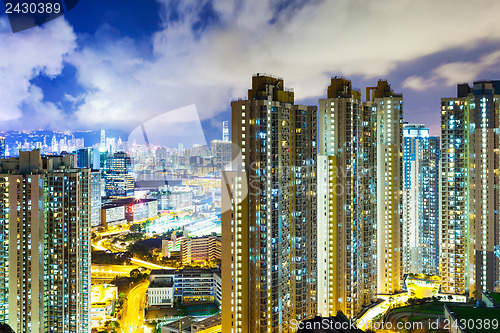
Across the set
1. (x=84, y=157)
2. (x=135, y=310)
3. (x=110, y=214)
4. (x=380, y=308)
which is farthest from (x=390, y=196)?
(x=110, y=214)

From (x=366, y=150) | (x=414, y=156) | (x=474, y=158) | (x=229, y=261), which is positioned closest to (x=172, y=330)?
(x=229, y=261)

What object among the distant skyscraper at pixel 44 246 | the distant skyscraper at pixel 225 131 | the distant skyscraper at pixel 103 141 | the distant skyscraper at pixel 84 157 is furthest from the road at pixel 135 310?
the distant skyscraper at pixel 225 131

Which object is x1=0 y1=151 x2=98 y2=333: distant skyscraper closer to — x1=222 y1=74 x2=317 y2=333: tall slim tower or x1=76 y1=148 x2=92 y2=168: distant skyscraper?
x1=222 y1=74 x2=317 y2=333: tall slim tower

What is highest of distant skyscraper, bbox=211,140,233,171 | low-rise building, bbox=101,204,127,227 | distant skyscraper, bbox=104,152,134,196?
distant skyscraper, bbox=211,140,233,171

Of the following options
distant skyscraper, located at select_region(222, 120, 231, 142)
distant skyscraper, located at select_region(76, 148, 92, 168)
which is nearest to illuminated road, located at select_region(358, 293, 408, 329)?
distant skyscraper, located at select_region(222, 120, 231, 142)

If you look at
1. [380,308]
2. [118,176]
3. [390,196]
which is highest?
[118,176]

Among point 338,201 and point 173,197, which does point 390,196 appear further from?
point 173,197
